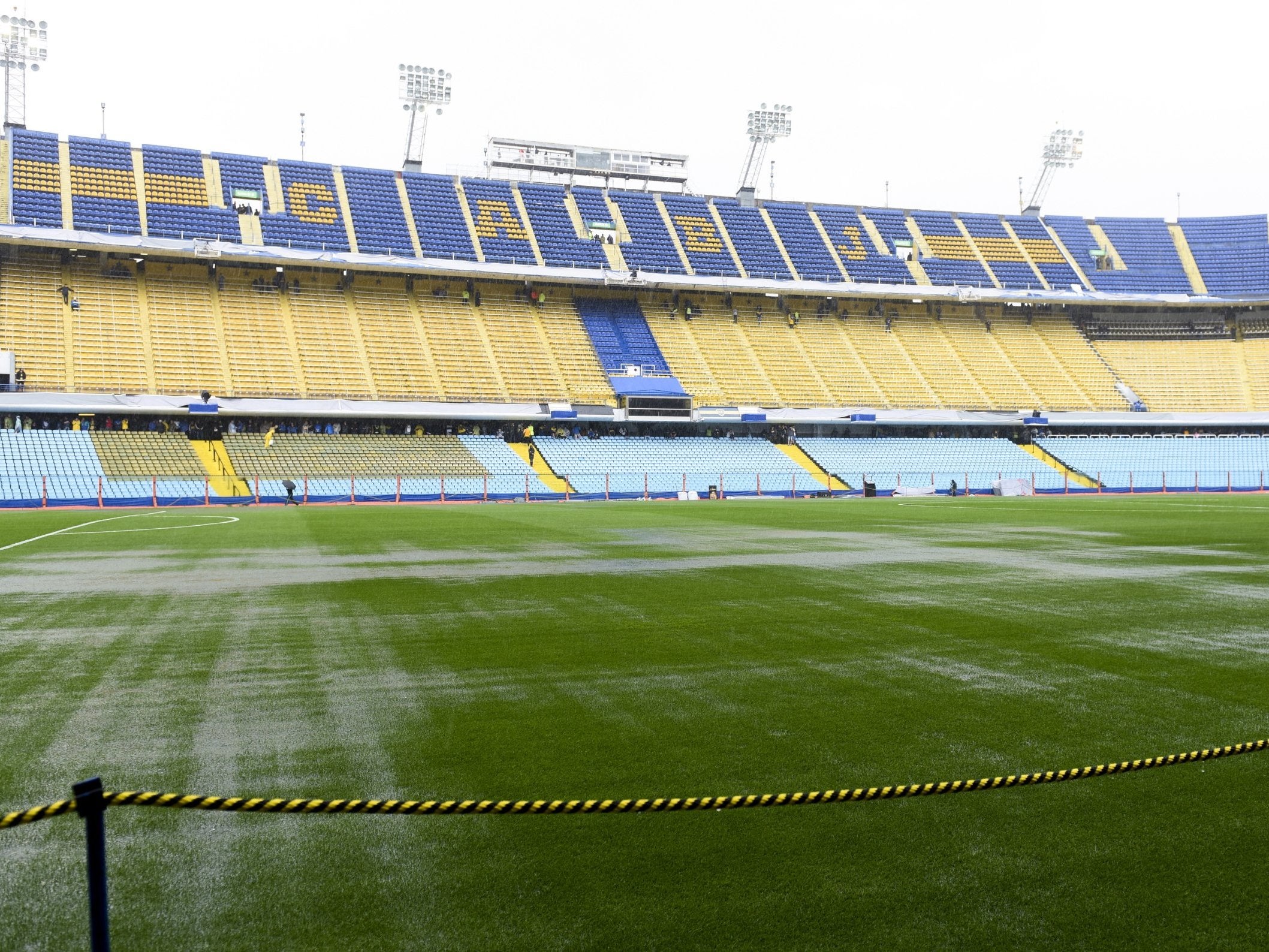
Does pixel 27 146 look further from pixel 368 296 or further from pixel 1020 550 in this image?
pixel 1020 550

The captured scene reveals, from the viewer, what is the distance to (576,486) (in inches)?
1770

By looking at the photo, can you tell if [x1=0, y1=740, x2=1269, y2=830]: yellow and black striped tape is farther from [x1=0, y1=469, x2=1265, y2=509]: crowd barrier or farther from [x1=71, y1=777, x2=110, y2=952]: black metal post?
[x1=0, y1=469, x2=1265, y2=509]: crowd barrier

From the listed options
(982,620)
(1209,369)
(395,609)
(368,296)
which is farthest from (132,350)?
(1209,369)

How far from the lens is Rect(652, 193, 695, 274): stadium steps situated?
58.2 m

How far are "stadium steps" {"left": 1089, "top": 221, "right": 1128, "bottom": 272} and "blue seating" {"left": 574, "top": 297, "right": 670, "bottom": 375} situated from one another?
112ft

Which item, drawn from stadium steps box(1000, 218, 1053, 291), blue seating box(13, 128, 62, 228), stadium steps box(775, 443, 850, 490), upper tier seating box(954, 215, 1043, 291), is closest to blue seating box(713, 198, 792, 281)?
upper tier seating box(954, 215, 1043, 291)

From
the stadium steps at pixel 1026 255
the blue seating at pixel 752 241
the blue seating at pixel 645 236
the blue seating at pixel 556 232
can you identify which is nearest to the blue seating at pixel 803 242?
the blue seating at pixel 752 241

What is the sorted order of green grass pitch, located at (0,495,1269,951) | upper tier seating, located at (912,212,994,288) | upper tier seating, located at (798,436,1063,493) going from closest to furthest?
green grass pitch, located at (0,495,1269,951) → upper tier seating, located at (798,436,1063,493) → upper tier seating, located at (912,212,994,288)

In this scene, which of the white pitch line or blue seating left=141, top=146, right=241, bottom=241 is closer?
the white pitch line

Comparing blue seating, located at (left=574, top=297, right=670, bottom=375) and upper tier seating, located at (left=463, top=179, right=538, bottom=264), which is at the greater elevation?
upper tier seating, located at (left=463, top=179, right=538, bottom=264)

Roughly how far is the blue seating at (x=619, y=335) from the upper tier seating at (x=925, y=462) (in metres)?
10.2

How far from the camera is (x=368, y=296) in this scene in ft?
A: 177

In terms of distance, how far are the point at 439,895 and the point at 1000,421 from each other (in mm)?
57173

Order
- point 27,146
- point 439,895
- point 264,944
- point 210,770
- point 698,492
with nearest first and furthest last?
point 264,944, point 439,895, point 210,770, point 698,492, point 27,146
